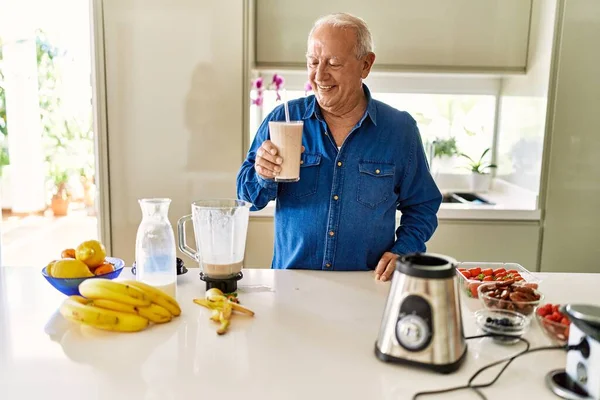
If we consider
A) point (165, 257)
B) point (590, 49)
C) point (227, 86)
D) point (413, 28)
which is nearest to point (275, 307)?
point (165, 257)

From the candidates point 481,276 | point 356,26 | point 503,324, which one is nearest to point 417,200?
point 481,276

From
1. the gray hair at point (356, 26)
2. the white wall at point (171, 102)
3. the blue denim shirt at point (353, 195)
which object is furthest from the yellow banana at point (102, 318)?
the white wall at point (171, 102)

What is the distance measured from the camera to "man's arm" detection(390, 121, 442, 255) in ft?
5.81

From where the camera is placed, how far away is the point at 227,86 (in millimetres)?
2613

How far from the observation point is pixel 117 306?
46.1 inches

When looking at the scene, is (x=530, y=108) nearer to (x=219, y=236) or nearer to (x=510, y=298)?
(x=510, y=298)

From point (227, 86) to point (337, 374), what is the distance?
1.86 meters

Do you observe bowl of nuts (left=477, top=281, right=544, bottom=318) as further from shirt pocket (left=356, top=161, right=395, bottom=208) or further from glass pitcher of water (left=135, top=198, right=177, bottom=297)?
glass pitcher of water (left=135, top=198, right=177, bottom=297)

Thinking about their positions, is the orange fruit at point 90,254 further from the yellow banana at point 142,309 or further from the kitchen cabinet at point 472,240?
the kitchen cabinet at point 472,240

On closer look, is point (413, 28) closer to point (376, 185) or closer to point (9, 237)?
point (376, 185)

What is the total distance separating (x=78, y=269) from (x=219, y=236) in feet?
1.12

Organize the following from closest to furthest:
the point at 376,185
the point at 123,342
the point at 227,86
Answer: the point at 123,342, the point at 376,185, the point at 227,86

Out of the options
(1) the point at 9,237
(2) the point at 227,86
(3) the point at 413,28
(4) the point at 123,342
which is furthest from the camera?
(1) the point at 9,237

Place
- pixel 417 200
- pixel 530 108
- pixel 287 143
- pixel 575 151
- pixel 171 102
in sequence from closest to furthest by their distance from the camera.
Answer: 1. pixel 287 143
2. pixel 417 200
3. pixel 171 102
4. pixel 575 151
5. pixel 530 108
